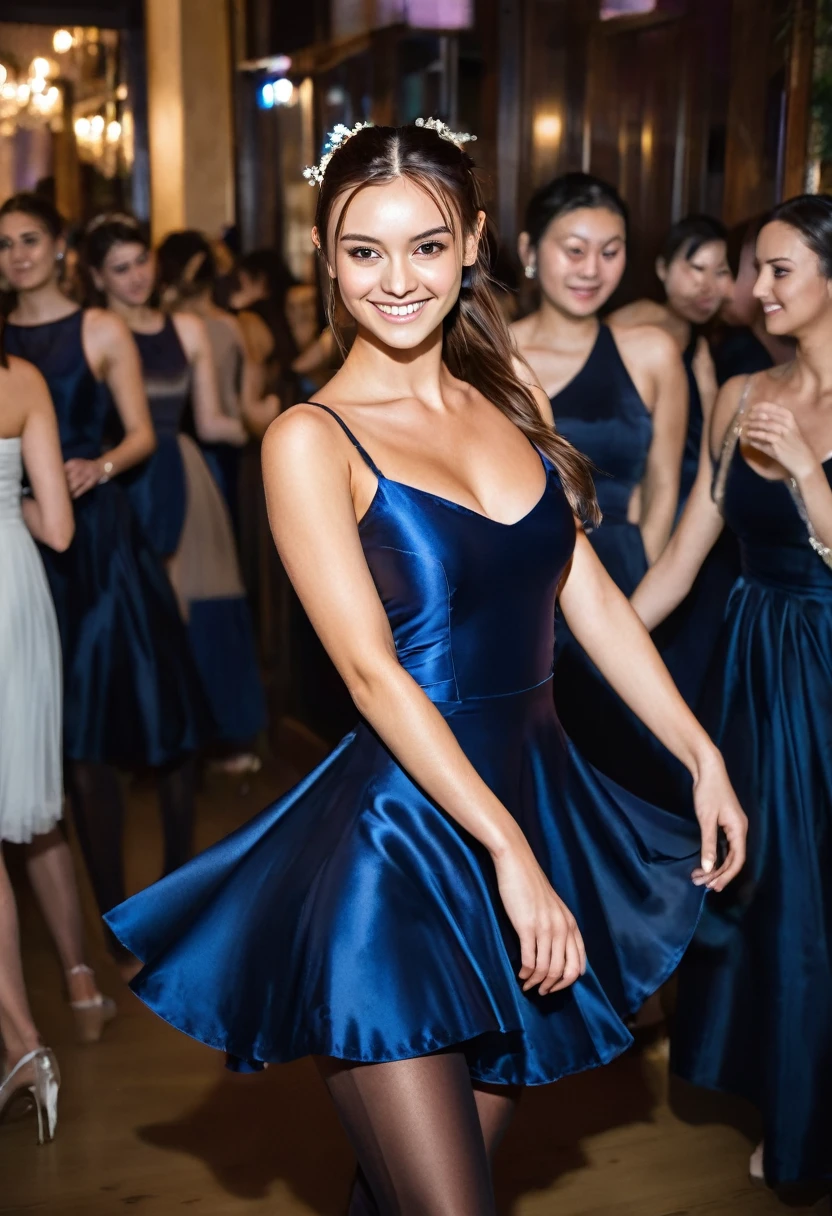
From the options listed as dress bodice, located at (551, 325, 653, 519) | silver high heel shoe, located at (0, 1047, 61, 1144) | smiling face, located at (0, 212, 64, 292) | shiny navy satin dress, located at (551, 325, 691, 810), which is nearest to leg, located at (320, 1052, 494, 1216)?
silver high heel shoe, located at (0, 1047, 61, 1144)

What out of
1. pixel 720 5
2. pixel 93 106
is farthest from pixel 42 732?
pixel 93 106

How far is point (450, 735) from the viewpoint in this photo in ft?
5.48

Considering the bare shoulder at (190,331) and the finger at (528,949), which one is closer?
the finger at (528,949)

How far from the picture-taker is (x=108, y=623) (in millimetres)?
3588

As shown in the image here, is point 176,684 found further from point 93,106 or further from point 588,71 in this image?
point 93,106

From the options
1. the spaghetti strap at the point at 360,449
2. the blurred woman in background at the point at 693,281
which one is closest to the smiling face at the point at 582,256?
the blurred woman in background at the point at 693,281

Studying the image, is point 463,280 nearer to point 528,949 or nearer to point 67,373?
point 528,949

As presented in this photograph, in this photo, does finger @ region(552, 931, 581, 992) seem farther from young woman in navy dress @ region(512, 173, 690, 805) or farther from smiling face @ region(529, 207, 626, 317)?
smiling face @ region(529, 207, 626, 317)

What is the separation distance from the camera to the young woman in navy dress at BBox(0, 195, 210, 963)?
354 centimetres

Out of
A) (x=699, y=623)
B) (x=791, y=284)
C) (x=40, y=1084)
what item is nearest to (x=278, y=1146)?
(x=40, y=1084)

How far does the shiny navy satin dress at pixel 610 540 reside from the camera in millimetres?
3221

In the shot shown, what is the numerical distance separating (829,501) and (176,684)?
5.84 feet

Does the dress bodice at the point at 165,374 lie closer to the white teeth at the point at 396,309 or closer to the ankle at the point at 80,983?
the ankle at the point at 80,983

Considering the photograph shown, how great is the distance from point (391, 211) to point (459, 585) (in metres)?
0.47
